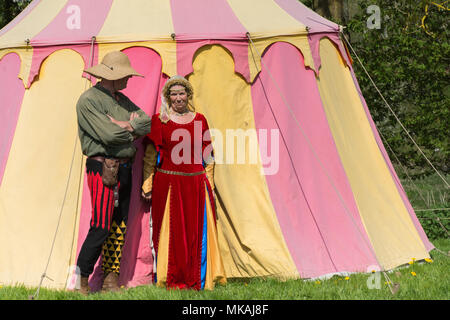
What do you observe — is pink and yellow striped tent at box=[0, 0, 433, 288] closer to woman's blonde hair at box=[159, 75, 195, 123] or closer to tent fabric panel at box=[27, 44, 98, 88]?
tent fabric panel at box=[27, 44, 98, 88]

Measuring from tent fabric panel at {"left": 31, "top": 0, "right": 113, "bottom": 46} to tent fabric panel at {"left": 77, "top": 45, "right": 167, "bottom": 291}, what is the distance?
1.36 ft

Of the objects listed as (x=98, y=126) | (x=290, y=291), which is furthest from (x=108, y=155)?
(x=290, y=291)

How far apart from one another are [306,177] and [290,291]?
1.16m

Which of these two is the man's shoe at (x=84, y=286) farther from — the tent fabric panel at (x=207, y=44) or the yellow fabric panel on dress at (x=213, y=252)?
the tent fabric panel at (x=207, y=44)

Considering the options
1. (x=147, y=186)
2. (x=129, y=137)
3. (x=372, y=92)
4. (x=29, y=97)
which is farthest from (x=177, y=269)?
(x=372, y=92)

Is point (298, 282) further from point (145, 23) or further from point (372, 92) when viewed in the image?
point (372, 92)

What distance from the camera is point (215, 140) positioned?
→ 5969 mm

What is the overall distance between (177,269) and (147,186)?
714 millimetres

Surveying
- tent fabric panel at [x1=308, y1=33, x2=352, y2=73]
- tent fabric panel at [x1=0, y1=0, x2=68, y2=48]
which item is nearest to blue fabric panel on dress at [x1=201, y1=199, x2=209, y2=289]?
tent fabric panel at [x1=308, y1=33, x2=352, y2=73]

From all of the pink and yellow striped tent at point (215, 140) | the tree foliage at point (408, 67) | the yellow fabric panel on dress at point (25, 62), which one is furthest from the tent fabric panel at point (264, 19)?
the tree foliage at point (408, 67)

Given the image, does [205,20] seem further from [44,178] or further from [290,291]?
[290,291]

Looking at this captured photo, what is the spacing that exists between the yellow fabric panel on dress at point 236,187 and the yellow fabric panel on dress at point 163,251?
53cm

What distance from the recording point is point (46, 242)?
230 inches

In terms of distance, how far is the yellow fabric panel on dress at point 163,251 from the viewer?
5531 mm
